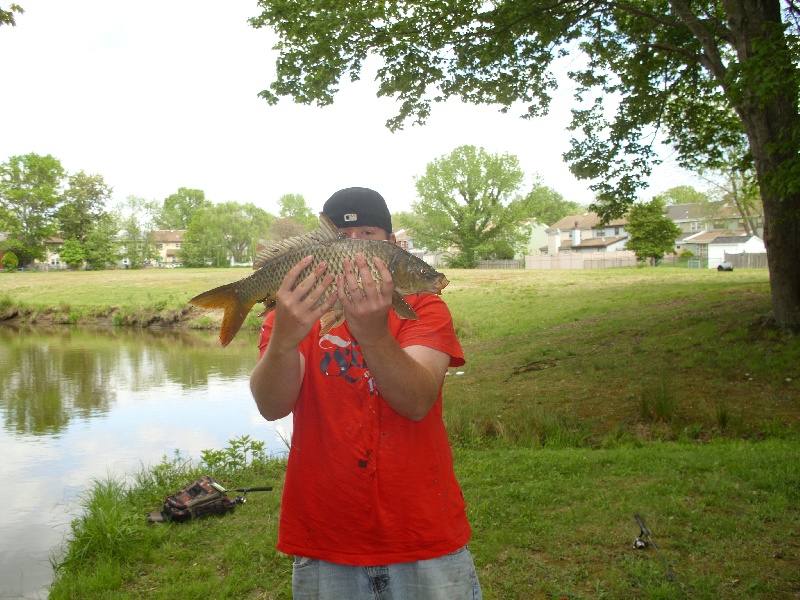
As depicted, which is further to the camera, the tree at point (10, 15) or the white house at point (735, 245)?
the white house at point (735, 245)

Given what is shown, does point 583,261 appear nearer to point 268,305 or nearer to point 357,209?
point 357,209

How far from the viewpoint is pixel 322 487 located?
2.12 m

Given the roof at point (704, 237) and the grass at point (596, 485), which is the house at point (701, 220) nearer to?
the roof at point (704, 237)

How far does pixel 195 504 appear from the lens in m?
6.56

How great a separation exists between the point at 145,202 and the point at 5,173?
87.0ft

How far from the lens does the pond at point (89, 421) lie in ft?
25.8

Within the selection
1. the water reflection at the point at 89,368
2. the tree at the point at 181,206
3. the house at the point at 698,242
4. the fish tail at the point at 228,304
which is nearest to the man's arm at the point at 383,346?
the fish tail at the point at 228,304

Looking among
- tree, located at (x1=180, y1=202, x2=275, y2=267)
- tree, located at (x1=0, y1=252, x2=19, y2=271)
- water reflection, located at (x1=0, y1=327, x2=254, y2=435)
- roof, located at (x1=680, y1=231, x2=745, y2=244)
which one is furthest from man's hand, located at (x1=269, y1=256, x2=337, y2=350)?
roof, located at (x1=680, y1=231, x2=745, y2=244)

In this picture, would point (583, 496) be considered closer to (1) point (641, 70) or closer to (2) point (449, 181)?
(1) point (641, 70)

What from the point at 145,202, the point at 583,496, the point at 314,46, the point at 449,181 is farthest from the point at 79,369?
the point at 145,202

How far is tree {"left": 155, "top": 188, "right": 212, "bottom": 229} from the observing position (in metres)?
116

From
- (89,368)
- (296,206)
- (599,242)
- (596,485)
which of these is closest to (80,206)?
(296,206)

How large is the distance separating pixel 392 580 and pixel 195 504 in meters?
5.10

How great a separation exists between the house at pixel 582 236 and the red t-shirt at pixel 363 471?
78354 mm
